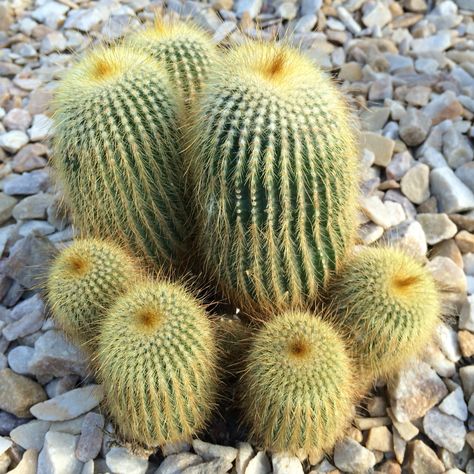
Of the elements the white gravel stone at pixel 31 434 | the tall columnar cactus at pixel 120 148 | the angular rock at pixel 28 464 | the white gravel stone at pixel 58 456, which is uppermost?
the tall columnar cactus at pixel 120 148

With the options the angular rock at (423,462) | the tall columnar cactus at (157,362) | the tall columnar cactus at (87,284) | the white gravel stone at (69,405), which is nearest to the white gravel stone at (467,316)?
the angular rock at (423,462)

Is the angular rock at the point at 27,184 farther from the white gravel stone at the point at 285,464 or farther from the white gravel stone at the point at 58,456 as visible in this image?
the white gravel stone at the point at 285,464

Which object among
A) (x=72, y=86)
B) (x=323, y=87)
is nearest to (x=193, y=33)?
(x=72, y=86)

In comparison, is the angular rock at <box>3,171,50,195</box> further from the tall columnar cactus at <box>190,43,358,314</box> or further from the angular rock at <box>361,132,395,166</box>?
the angular rock at <box>361,132,395,166</box>

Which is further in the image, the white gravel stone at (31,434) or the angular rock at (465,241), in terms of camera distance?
the angular rock at (465,241)

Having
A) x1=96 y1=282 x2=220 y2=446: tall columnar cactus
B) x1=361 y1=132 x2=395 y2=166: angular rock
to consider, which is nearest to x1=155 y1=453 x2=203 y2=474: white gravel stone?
x1=96 y1=282 x2=220 y2=446: tall columnar cactus

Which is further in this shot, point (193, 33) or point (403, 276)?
point (193, 33)

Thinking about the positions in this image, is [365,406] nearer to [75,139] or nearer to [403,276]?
[403,276]
